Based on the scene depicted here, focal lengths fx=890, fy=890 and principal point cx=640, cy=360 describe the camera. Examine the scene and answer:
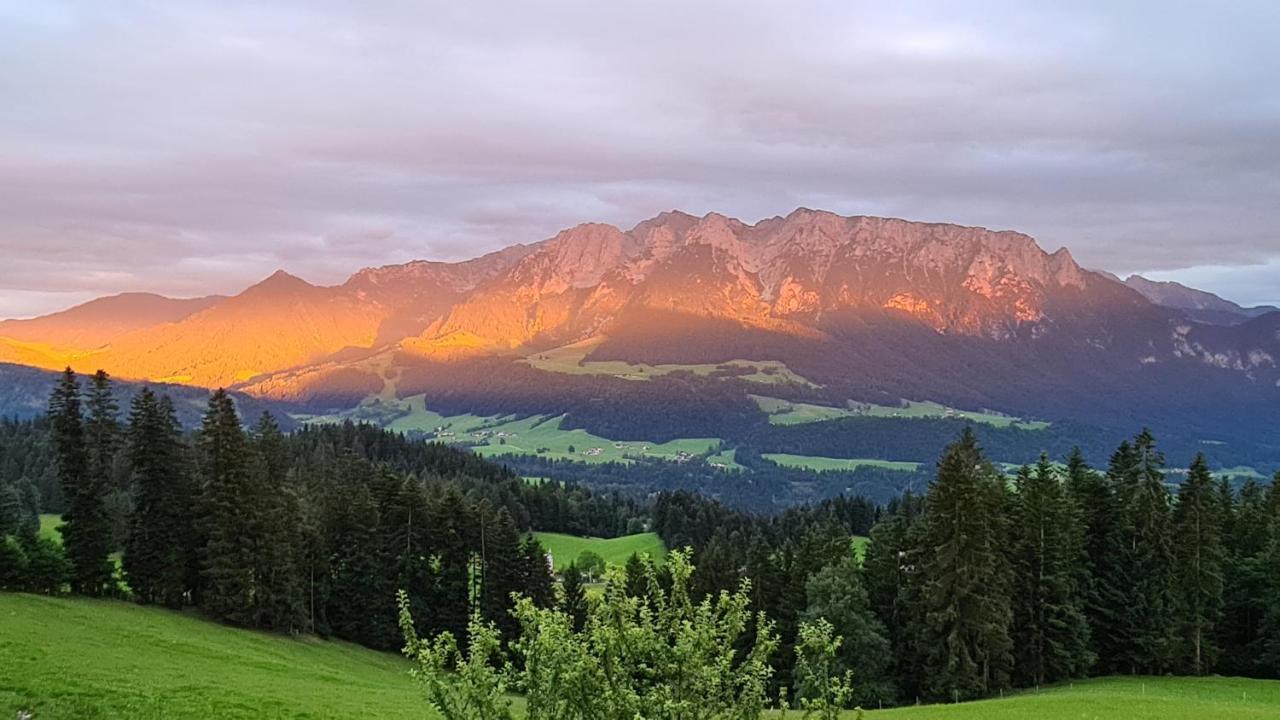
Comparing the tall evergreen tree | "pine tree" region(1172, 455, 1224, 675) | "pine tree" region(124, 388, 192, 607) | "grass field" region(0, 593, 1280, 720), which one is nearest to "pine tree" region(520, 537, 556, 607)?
"grass field" region(0, 593, 1280, 720)

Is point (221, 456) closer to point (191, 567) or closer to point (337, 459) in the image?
point (191, 567)

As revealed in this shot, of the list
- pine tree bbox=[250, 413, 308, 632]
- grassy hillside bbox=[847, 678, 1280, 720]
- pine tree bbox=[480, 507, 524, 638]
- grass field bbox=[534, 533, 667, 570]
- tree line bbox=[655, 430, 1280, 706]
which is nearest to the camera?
grassy hillside bbox=[847, 678, 1280, 720]

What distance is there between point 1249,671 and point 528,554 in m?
54.7

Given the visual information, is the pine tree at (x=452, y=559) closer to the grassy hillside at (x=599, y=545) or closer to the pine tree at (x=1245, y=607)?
the grassy hillside at (x=599, y=545)

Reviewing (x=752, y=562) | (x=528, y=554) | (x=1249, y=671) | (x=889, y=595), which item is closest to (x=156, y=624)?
(x=528, y=554)

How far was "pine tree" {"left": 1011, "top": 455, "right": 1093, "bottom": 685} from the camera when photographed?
57312 mm

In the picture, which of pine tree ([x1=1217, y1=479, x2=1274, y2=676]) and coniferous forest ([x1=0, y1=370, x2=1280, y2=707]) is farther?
pine tree ([x1=1217, y1=479, x2=1274, y2=676])

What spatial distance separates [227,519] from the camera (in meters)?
62.4

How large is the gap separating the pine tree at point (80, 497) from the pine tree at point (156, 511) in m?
2.30

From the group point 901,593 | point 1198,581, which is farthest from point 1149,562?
point 901,593

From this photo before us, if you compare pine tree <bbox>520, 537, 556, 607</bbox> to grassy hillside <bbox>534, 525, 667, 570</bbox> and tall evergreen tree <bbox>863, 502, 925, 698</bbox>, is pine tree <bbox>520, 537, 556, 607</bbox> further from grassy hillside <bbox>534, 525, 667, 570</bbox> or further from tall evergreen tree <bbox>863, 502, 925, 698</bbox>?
grassy hillside <bbox>534, 525, 667, 570</bbox>

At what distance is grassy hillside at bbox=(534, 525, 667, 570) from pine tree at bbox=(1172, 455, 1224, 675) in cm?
8488

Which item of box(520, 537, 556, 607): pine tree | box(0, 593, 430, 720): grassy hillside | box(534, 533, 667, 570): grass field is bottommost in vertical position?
box(534, 533, 667, 570): grass field

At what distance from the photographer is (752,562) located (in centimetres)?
7019
